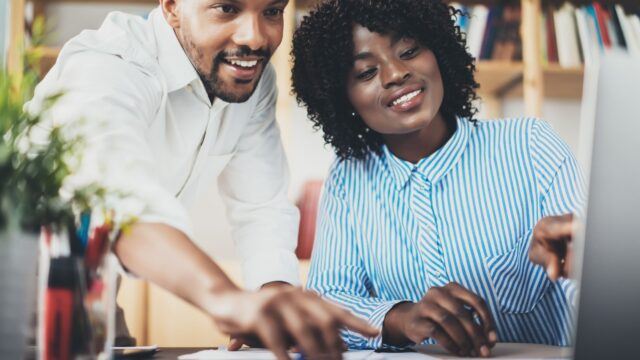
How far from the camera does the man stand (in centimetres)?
67

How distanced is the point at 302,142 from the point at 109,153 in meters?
2.03

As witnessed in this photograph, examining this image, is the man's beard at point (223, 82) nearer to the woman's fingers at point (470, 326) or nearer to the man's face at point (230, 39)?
the man's face at point (230, 39)

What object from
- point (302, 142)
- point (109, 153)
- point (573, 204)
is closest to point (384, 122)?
point (573, 204)

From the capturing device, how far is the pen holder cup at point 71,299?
67 cm

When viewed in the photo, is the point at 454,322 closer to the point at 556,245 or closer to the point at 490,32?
the point at 556,245

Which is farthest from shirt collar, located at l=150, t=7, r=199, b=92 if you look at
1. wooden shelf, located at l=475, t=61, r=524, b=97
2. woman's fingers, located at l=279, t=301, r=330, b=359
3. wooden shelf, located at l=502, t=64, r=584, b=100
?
wooden shelf, located at l=502, t=64, r=584, b=100

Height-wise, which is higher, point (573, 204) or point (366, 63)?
point (366, 63)

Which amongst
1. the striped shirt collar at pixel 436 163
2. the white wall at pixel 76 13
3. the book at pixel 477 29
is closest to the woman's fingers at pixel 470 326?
the striped shirt collar at pixel 436 163

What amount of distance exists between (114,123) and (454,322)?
566 mm

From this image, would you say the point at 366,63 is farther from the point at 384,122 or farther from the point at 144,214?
the point at 144,214

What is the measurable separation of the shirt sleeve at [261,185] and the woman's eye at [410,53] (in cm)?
34

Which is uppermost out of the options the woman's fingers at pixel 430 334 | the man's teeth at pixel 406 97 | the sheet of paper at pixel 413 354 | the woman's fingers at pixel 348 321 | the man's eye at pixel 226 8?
the man's eye at pixel 226 8

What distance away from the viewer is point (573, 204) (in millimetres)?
1299

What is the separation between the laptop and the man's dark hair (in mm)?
827
